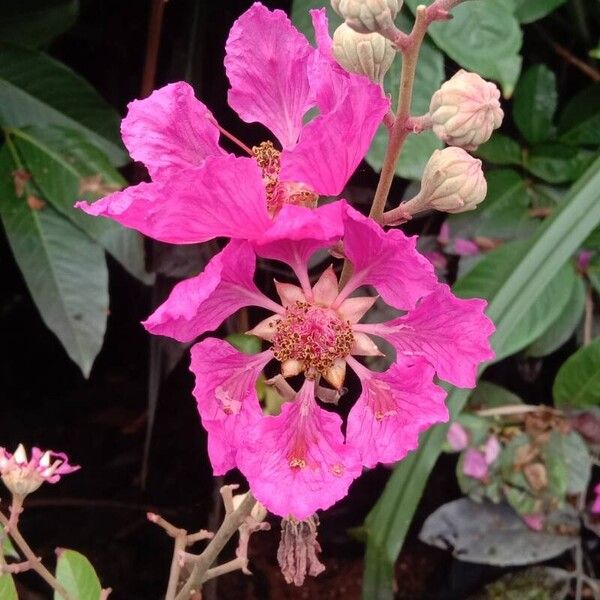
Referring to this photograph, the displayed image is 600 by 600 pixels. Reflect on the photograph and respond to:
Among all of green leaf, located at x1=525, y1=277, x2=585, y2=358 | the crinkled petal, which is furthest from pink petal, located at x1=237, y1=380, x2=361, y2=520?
green leaf, located at x1=525, y1=277, x2=585, y2=358

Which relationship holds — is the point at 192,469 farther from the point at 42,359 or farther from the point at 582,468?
the point at 582,468

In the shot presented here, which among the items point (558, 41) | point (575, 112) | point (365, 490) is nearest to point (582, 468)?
point (365, 490)

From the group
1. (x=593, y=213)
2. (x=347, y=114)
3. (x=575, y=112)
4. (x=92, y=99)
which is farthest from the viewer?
(x=575, y=112)

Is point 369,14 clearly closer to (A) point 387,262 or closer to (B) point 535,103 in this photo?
(A) point 387,262

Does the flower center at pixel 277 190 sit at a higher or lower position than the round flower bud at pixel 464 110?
lower

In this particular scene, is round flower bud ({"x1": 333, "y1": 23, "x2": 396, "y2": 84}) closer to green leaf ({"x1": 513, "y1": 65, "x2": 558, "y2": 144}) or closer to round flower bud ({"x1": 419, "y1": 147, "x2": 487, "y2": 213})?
round flower bud ({"x1": 419, "y1": 147, "x2": 487, "y2": 213})

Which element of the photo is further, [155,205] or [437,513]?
[437,513]

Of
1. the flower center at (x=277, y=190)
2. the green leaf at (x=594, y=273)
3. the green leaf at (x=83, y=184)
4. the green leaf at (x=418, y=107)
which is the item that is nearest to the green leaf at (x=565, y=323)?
the green leaf at (x=594, y=273)

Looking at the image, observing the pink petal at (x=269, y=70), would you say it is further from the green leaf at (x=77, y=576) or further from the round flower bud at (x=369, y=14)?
the green leaf at (x=77, y=576)
